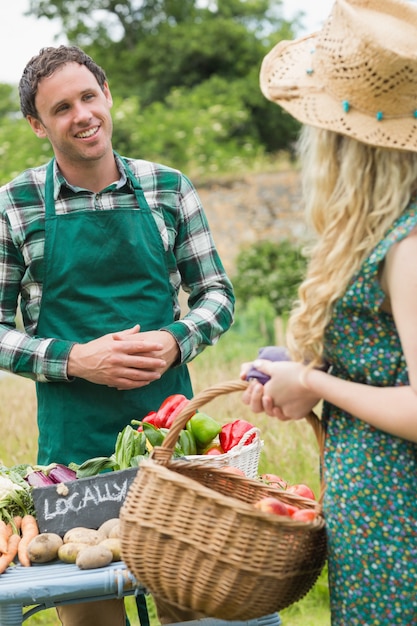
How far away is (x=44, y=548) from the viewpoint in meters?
2.38

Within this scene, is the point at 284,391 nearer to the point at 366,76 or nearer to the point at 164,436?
the point at 366,76

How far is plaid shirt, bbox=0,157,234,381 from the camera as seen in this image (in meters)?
3.06

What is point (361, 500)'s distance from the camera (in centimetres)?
191

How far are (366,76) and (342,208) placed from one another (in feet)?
0.88

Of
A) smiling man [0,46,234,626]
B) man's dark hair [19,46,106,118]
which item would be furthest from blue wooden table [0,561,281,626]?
man's dark hair [19,46,106,118]

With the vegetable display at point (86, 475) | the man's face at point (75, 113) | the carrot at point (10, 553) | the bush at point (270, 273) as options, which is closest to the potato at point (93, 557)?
the vegetable display at point (86, 475)

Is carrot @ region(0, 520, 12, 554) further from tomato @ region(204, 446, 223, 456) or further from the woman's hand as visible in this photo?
the woman's hand

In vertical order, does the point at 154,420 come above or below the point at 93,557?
below

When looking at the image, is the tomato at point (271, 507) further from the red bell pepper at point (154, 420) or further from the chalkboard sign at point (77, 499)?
the red bell pepper at point (154, 420)

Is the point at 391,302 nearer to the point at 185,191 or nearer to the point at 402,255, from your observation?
the point at 402,255

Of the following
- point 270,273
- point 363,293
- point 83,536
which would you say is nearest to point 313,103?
point 363,293

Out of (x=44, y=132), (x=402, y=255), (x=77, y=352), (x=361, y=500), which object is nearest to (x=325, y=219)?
(x=402, y=255)

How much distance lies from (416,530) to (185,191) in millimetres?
1773

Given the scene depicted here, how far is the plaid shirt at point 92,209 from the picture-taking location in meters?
3.06
